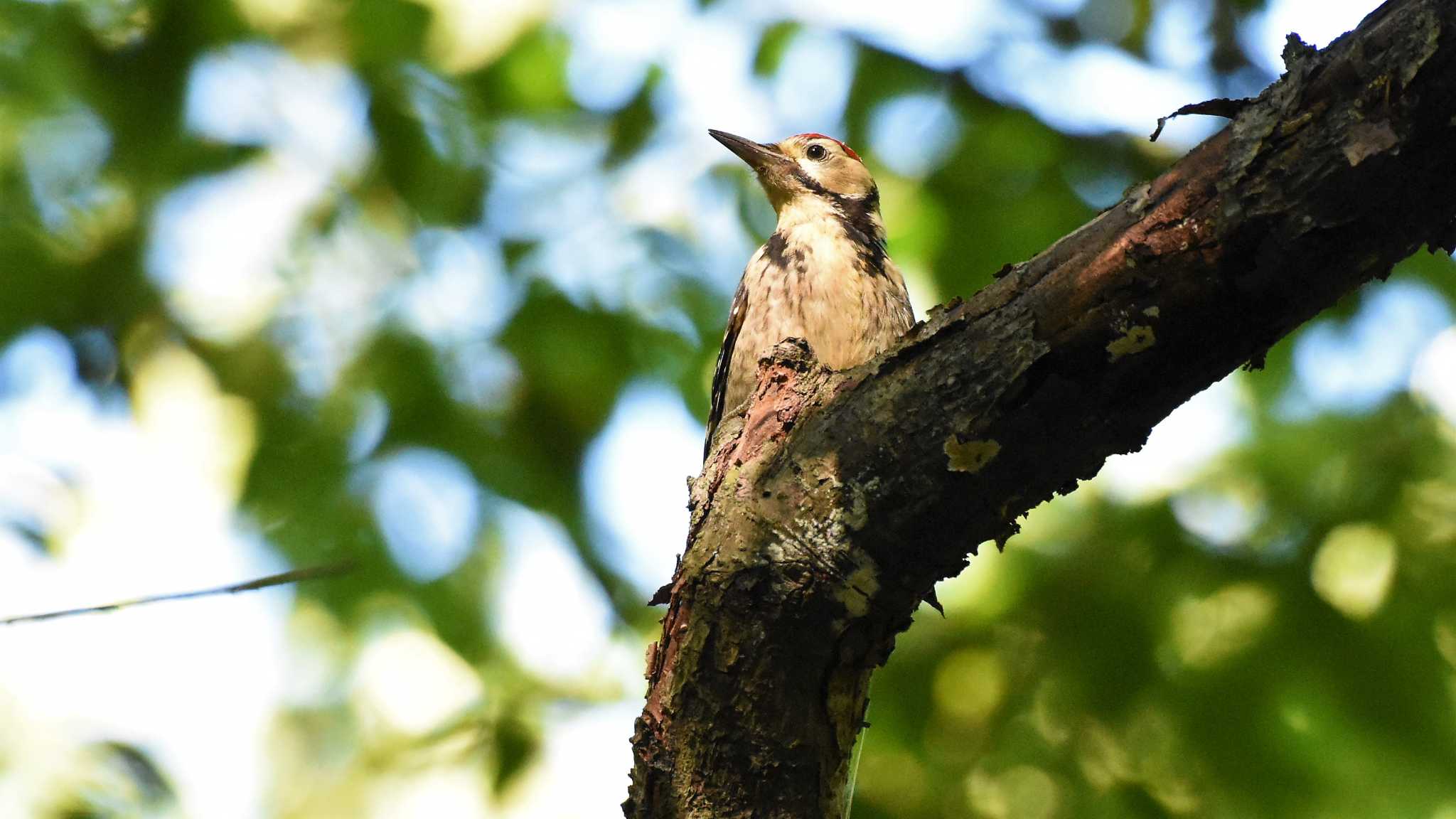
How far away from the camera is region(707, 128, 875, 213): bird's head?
5504 mm

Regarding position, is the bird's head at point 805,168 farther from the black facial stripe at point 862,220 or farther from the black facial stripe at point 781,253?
the black facial stripe at point 781,253

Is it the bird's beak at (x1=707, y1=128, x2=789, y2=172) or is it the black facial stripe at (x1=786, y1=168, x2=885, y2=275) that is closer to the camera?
the black facial stripe at (x1=786, y1=168, x2=885, y2=275)

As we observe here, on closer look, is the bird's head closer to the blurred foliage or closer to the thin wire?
the blurred foliage

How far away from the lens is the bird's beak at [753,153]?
5457mm

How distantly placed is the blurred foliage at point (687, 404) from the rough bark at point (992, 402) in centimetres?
196

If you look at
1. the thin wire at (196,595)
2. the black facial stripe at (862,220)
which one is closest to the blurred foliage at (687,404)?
the black facial stripe at (862,220)

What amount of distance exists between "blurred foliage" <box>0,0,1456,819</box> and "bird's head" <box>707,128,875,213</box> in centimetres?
17

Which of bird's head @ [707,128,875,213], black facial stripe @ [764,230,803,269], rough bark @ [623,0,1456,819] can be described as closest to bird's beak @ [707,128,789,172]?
bird's head @ [707,128,875,213]

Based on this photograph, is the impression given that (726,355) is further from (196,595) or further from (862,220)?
(196,595)

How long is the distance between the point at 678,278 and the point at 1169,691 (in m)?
2.49

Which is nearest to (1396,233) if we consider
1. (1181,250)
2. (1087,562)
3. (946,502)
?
(1181,250)

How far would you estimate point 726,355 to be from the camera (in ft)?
15.3

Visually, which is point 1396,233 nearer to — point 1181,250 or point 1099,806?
point 1181,250

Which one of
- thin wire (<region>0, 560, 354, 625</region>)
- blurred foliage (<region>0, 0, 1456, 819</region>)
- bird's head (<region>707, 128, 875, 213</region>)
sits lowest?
thin wire (<region>0, 560, 354, 625</region>)
